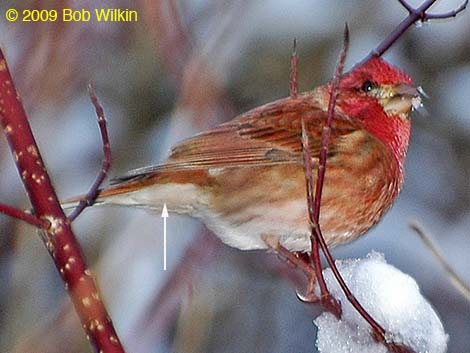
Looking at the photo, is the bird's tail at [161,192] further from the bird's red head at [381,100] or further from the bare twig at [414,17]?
the bare twig at [414,17]

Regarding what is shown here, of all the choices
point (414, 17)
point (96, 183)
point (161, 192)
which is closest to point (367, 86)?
point (414, 17)

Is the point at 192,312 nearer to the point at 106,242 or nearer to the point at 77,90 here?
the point at 106,242

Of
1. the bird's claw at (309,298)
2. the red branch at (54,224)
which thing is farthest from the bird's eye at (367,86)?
the red branch at (54,224)

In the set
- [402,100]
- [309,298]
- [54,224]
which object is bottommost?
[309,298]

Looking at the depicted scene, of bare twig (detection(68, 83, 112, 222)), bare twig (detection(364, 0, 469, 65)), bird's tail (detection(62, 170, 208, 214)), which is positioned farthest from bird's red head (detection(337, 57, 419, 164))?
bare twig (detection(68, 83, 112, 222))

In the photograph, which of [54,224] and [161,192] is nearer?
[54,224]

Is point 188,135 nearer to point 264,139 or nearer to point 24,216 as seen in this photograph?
point 264,139
